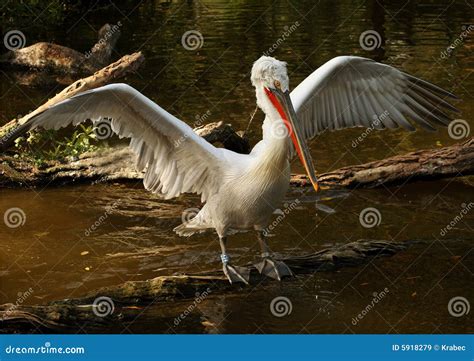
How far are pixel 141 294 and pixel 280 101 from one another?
1.71m

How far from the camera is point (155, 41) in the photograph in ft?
57.0

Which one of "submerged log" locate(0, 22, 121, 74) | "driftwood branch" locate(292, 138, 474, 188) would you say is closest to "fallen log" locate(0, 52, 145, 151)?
"driftwood branch" locate(292, 138, 474, 188)

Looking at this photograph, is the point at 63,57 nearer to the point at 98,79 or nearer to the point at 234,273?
the point at 98,79

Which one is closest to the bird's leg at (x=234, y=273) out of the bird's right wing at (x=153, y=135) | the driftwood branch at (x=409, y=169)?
the bird's right wing at (x=153, y=135)

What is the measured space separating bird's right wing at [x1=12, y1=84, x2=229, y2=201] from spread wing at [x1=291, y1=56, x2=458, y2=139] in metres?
1.12

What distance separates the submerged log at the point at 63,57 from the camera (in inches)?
571

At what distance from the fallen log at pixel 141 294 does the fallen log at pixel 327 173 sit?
1.58 meters

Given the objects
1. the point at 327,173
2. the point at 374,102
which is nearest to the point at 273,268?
the point at 374,102

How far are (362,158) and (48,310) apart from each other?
4.89 meters

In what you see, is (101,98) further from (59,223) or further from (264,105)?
(59,223)

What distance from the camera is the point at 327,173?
821cm

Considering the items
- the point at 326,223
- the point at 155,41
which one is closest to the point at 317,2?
the point at 155,41

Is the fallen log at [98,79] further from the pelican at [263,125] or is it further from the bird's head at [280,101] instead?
the bird's head at [280,101]

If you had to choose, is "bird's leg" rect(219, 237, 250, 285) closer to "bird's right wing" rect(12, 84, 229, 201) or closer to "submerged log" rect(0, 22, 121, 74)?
"bird's right wing" rect(12, 84, 229, 201)
